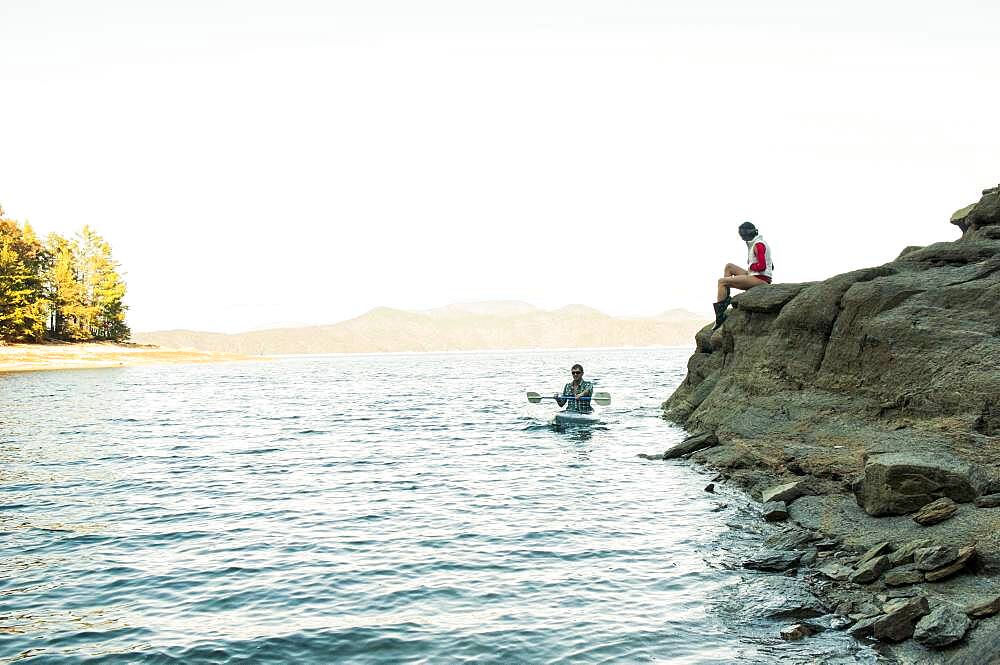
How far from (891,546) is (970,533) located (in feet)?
3.47

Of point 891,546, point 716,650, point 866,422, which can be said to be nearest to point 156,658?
point 716,650

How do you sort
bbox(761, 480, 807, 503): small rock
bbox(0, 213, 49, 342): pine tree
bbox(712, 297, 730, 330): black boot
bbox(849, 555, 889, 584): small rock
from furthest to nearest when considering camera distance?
bbox(0, 213, 49, 342): pine tree, bbox(712, 297, 730, 330): black boot, bbox(761, 480, 807, 503): small rock, bbox(849, 555, 889, 584): small rock

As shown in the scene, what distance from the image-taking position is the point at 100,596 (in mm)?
11312

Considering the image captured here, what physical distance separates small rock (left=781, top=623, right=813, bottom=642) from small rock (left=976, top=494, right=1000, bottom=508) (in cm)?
421

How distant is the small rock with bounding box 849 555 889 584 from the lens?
1058 centimetres

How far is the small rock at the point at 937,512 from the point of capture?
11.5m

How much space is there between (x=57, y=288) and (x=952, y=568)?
119274mm

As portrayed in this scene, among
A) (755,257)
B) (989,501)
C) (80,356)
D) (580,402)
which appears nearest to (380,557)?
(989,501)

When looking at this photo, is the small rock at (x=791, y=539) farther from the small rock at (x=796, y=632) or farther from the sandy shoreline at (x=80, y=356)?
the sandy shoreline at (x=80, y=356)

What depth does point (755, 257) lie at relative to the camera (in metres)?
26.4

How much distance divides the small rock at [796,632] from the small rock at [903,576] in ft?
5.55

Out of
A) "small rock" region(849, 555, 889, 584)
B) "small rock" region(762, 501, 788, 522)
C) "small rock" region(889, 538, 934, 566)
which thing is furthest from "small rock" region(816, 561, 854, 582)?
"small rock" region(762, 501, 788, 522)

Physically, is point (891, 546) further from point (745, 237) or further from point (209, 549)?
point (745, 237)

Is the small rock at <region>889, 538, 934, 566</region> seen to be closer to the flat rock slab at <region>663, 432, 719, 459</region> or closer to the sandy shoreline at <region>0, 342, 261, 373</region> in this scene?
the flat rock slab at <region>663, 432, 719, 459</region>
